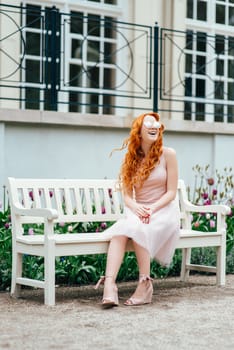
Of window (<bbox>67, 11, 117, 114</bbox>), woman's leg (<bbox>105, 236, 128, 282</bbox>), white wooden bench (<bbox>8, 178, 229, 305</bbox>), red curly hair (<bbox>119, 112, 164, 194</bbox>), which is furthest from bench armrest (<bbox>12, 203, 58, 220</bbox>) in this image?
window (<bbox>67, 11, 117, 114</bbox>)

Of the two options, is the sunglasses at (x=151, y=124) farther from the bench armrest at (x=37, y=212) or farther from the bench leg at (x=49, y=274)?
the bench leg at (x=49, y=274)

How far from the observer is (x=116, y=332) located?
17.8 ft

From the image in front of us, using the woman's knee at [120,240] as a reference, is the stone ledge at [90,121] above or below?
above

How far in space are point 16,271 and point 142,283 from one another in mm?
1012

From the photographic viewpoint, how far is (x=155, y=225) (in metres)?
6.69

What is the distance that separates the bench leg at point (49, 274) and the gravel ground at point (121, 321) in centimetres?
7

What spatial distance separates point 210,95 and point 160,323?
262 inches

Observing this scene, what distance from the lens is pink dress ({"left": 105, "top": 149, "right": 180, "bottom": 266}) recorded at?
6566 millimetres

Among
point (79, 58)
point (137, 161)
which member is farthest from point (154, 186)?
point (79, 58)

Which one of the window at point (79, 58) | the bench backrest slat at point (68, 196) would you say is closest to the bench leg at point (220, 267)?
the bench backrest slat at point (68, 196)

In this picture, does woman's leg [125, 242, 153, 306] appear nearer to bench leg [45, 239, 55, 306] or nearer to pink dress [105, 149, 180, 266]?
pink dress [105, 149, 180, 266]

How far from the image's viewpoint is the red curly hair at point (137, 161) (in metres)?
6.85

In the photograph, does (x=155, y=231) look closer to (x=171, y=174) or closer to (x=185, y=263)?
(x=171, y=174)

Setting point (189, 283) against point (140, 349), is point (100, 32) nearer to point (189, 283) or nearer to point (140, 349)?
point (189, 283)
